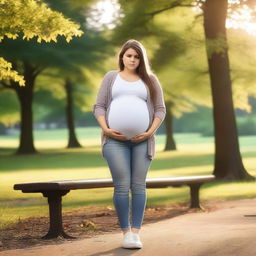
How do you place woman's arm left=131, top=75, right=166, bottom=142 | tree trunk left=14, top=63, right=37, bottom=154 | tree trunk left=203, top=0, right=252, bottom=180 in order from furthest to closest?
tree trunk left=14, top=63, right=37, bottom=154 → tree trunk left=203, top=0, right=252, bottom=180 → woman's arm left=131, top=75, right=166, bottom=142

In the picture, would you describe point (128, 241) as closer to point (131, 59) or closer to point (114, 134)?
point (114, 134)

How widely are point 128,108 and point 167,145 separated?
117 feet

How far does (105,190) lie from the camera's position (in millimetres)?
16422

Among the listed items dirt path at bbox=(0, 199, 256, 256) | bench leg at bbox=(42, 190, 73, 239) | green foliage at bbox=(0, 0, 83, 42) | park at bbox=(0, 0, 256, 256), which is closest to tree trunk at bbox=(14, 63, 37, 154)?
park at bbox=(0, 0, 256, 256)

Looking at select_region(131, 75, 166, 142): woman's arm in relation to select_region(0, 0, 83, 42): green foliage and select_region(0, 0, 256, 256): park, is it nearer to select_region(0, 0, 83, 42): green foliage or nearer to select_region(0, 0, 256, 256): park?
select_region(0, 0, 256, 256): park

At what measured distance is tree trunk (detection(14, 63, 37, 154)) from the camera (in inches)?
1455

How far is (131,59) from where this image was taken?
6746mm

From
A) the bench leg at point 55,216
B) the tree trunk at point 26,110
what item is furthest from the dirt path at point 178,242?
the tree trunk at point 26,110

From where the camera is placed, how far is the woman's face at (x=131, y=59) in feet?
22.1

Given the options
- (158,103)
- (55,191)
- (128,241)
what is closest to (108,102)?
(158,103)

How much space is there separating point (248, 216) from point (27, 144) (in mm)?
28141

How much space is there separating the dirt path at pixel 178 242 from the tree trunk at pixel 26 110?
92.4 feet

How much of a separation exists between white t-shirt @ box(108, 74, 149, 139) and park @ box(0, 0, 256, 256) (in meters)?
1.16

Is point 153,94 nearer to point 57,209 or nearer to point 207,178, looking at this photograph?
point 57,209
